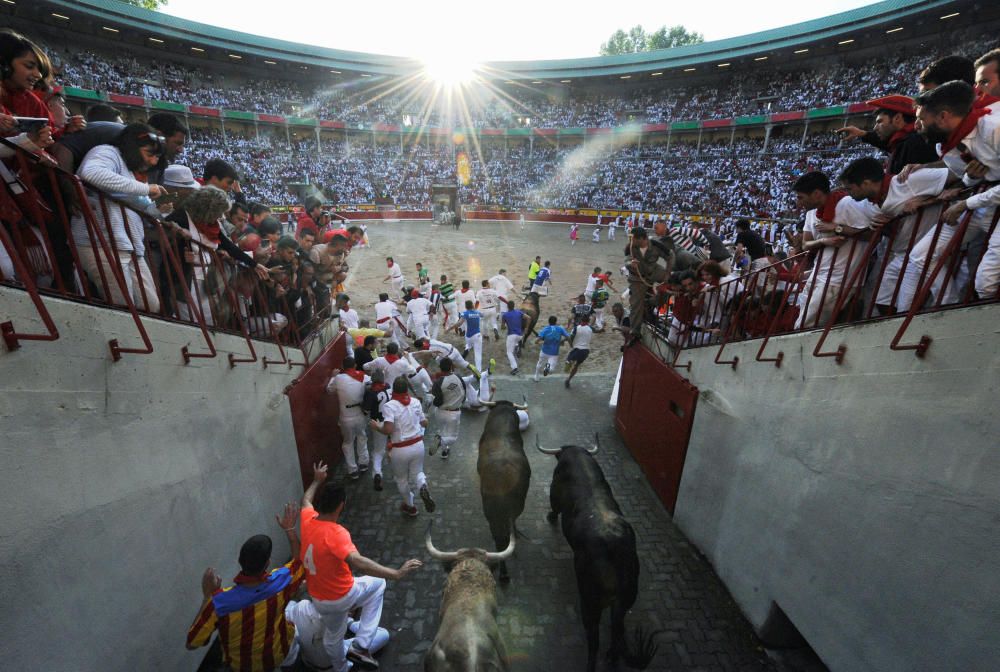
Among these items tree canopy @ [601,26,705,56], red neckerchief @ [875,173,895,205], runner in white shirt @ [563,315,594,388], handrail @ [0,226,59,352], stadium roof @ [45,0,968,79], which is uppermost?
tree canopy @ [601,26,705,56]

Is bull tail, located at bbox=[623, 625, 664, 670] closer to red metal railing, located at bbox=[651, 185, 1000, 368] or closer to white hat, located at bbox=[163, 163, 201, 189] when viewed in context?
red metal railing, located at bbox=[651, 185, 1000, 368]

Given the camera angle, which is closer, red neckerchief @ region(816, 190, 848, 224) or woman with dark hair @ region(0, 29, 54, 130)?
woman with dark hair @ region(0, 29, 54, 130)

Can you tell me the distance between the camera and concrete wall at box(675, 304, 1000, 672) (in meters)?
2.47

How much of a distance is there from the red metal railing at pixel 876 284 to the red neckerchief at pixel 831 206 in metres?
0.30

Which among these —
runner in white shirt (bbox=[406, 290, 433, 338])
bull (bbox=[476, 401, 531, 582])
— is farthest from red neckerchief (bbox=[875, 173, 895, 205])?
runner in white shirt (bbox=[406, 290, 433, 338])

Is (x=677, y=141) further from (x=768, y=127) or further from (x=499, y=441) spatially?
(x=499, y=441)

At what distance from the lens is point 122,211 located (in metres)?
3.23

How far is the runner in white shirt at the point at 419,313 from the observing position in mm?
11656

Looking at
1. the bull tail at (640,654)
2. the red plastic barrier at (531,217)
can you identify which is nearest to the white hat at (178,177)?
the bull tail at (640,654)

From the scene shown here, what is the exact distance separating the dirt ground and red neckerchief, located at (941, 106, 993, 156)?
8685 mm

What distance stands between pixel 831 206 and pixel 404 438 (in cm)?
536


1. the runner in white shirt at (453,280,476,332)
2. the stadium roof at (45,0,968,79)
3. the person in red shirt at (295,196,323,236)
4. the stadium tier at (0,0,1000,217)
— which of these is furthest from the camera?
the stadium tier at (0,0,1000,217)

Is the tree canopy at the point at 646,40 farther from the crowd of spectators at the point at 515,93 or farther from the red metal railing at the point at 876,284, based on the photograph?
the red metal railing at the point at 876,284

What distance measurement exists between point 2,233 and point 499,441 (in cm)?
494
